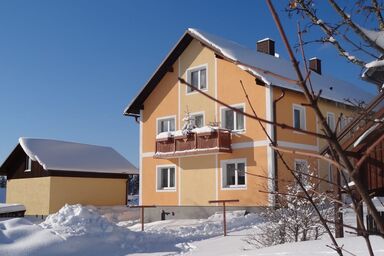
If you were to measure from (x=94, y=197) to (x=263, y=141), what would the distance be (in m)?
12.5

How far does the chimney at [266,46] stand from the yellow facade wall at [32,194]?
43.6 ft

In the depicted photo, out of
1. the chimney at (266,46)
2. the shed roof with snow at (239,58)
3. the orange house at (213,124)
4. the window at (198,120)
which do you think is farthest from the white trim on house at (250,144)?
the chimney at (266,46)

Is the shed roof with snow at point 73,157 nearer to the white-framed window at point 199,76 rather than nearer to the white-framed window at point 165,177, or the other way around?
the white-framed window at point 165,177

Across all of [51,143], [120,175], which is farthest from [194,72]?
[51,143]

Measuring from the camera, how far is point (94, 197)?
28719mm

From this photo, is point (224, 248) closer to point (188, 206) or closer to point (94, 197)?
point (188, 206)

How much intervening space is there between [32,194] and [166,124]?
9762 millimetres

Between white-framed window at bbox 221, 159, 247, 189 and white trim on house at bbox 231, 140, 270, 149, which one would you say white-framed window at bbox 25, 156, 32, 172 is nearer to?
white-framed window at bbox 221, 159, 247, 189

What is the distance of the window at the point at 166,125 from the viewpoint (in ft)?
77.7

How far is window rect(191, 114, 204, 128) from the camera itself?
73.3ft

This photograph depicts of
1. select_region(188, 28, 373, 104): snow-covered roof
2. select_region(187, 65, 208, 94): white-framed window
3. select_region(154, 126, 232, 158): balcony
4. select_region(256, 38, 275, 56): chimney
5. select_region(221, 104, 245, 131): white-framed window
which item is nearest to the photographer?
select_region(188, 28, 373, 104): snow-covered roof

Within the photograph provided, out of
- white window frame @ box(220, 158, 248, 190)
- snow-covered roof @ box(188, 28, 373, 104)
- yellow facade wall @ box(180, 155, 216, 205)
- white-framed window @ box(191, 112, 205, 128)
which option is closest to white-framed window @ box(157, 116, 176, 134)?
white-framed window @ box(191, 112, 205, 128)

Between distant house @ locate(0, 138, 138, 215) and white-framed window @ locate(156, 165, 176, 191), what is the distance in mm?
6476

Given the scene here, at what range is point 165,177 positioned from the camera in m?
23.8
